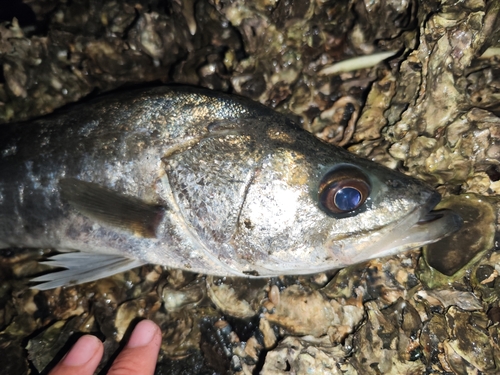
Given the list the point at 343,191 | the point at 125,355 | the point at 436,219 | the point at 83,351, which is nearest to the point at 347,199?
the point at 343,191

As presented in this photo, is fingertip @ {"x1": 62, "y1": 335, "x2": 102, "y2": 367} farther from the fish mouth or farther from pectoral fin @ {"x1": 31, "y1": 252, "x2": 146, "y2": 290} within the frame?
the fish mouth

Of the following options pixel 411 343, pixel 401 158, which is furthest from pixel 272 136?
pixel 411 343

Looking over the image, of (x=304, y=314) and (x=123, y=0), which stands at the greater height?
(x=123, y=0)

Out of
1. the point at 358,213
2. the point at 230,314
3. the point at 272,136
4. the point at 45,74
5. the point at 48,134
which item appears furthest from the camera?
the point at 45,74

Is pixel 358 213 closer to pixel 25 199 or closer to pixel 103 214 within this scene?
pixel 103 214

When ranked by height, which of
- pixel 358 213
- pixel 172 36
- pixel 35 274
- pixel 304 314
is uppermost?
pixel 172 36

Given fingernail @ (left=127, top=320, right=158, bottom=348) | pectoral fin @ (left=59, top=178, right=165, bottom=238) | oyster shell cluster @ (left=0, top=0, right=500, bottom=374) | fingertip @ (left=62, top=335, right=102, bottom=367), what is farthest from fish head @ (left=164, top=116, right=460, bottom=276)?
fingertip @ (left=62, top=335, right=102, bottom=367)

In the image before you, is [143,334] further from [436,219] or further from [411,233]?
[436,219]
